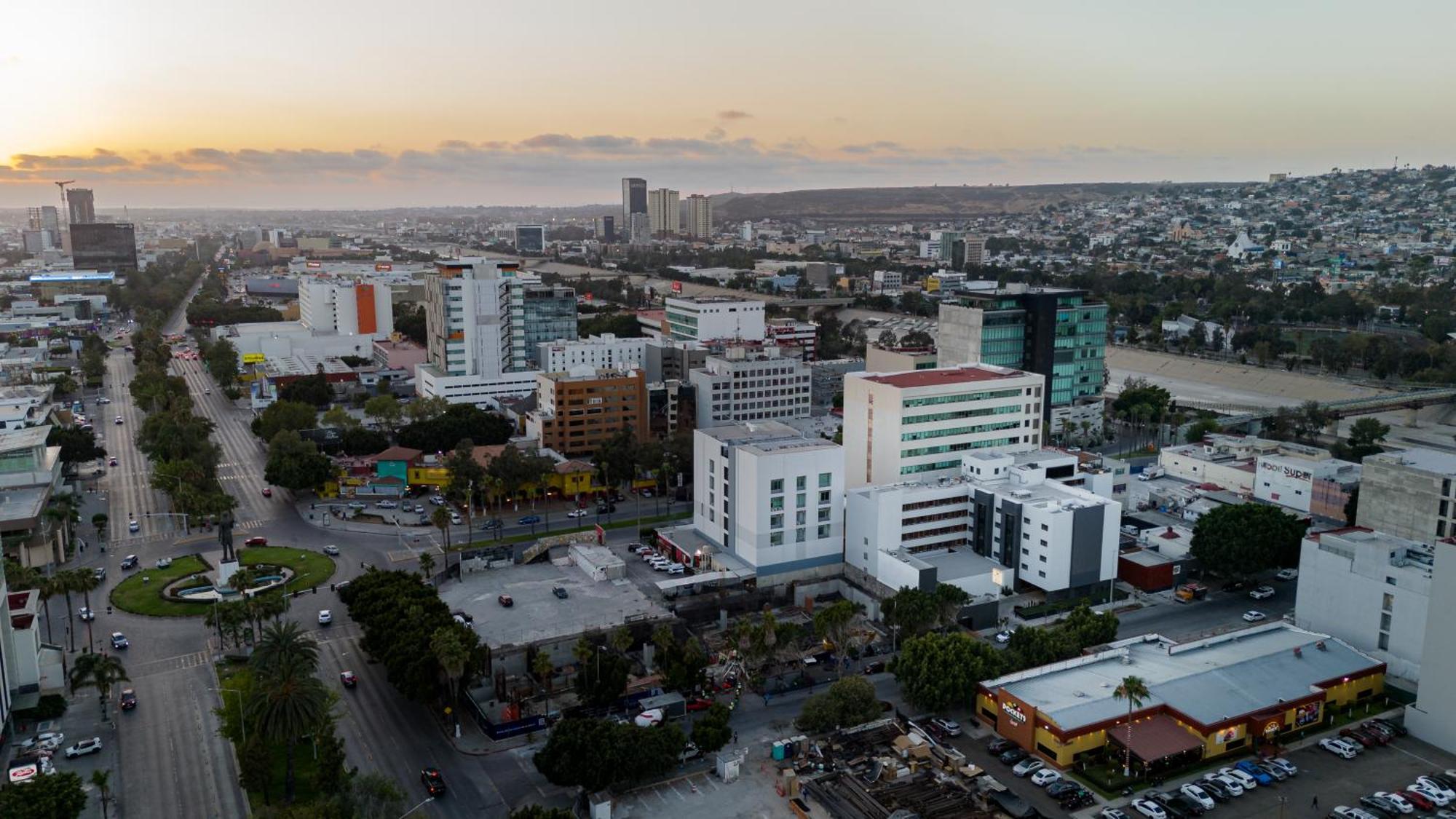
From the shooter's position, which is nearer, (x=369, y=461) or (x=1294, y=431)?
(x=369, y=461)

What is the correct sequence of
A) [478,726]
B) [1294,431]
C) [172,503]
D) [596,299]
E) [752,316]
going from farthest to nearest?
1. [596,299]
2. [752,316]
3. [1294,431]
4. [172,503]
5. [478,726]

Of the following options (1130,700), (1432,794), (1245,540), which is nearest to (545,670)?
(1130,700)

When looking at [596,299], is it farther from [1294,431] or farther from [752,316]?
[1294,431]

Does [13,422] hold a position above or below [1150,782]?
above

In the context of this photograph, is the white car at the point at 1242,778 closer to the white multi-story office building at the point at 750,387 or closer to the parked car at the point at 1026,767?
the parked car at the point at 1026,767

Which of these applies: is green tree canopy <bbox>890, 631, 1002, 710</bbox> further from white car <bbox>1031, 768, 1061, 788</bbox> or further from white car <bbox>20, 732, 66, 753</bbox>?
white car <bbox>20, 732, 66, 753</bbox>

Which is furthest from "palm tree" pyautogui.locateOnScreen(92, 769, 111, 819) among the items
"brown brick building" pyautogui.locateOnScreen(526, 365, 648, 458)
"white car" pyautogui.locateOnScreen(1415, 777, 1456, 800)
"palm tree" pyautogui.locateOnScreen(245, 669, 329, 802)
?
"brown brick building" pyautogui.locateOnScreen(526, 365, 648, 458)

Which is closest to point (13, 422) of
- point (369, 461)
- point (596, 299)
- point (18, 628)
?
point (369, 461)

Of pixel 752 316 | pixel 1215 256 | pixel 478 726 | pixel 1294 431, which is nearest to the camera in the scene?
pixel 478 726
